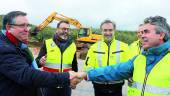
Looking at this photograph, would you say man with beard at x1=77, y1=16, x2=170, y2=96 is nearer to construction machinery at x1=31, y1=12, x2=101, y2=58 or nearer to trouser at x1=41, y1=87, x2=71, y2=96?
trouser at x1=41, y1=87, x2=71, y2=96

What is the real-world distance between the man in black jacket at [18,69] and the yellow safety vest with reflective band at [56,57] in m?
3.06

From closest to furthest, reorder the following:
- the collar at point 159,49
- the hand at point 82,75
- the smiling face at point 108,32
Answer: the collar at point 159,49, the hand at point 82,75, the smiling face at point 108,32

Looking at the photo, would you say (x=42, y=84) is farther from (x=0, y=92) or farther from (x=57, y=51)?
(x=57, y=51)

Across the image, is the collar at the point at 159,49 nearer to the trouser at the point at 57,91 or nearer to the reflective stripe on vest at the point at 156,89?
the reflective stripe on vest at the point at 156,89

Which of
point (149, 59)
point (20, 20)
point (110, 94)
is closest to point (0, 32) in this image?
point (20, 20)

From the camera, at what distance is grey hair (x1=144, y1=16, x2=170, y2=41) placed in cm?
445

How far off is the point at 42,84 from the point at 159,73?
118 centimetres

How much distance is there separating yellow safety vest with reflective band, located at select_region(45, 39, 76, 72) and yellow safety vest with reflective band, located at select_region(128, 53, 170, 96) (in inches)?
132

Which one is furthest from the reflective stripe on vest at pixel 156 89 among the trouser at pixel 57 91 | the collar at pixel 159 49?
the trouser at pixel 57 91

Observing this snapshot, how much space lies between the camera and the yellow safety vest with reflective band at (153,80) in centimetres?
419

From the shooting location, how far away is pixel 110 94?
697cm

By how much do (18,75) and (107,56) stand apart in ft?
10.1

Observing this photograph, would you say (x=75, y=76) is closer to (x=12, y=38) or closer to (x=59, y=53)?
(x=12, y=38)

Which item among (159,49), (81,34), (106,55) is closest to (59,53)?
(106,55)
